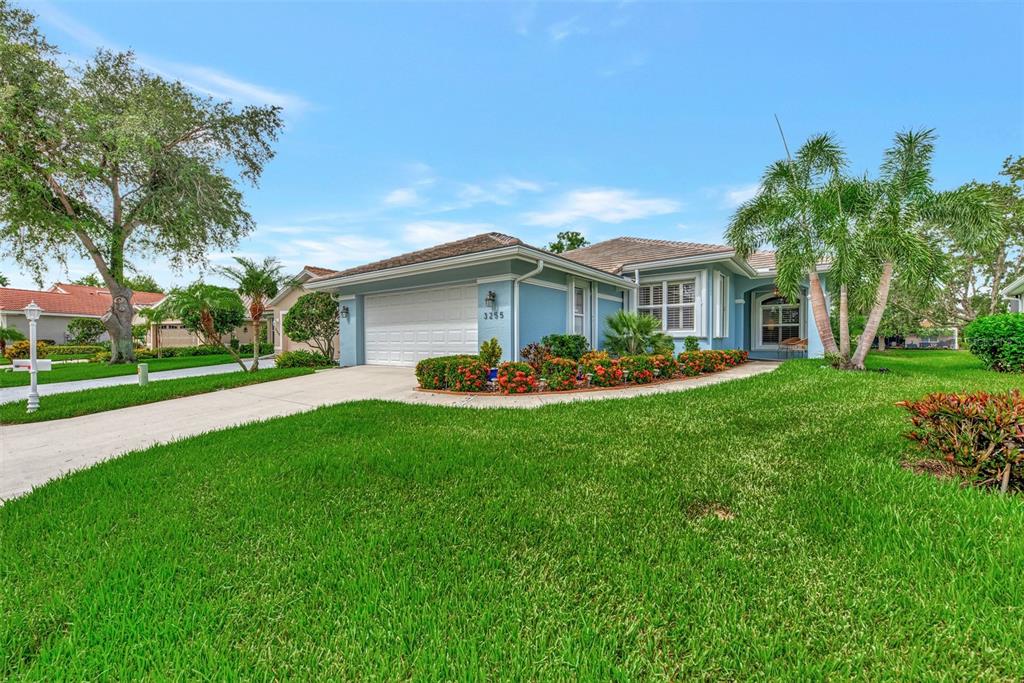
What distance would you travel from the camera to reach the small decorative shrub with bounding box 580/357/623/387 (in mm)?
8305

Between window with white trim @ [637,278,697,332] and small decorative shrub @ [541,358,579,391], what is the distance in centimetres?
567

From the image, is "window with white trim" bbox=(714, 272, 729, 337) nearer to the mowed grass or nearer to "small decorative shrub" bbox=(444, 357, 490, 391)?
"small decorative shrub" bbox=(444, 357, 490, 391)

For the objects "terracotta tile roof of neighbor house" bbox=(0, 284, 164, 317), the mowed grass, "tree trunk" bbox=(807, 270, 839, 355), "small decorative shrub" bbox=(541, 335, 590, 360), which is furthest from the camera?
"terracotta tile roof of neighbor house" bbox=(0, 284, 164, 317)

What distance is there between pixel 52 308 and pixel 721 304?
1534 inches

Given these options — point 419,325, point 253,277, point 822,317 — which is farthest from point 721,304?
point 253,277

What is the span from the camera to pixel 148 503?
327 cm

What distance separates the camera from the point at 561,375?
811cm

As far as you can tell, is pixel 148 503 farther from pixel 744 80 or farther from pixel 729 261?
pixel 729 261

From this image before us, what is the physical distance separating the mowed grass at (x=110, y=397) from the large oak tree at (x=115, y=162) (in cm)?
1090

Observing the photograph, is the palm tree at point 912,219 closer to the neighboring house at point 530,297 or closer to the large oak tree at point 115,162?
the neighboring house at point 530,297

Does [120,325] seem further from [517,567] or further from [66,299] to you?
[517,567]

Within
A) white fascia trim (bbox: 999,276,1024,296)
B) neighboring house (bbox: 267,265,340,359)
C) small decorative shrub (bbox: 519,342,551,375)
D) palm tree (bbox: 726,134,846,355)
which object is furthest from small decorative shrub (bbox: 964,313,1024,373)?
neighboring house (bbox: 267,265,340,359)

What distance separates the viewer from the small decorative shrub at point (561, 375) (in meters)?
8.07

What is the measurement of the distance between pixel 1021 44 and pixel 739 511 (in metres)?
14.2
